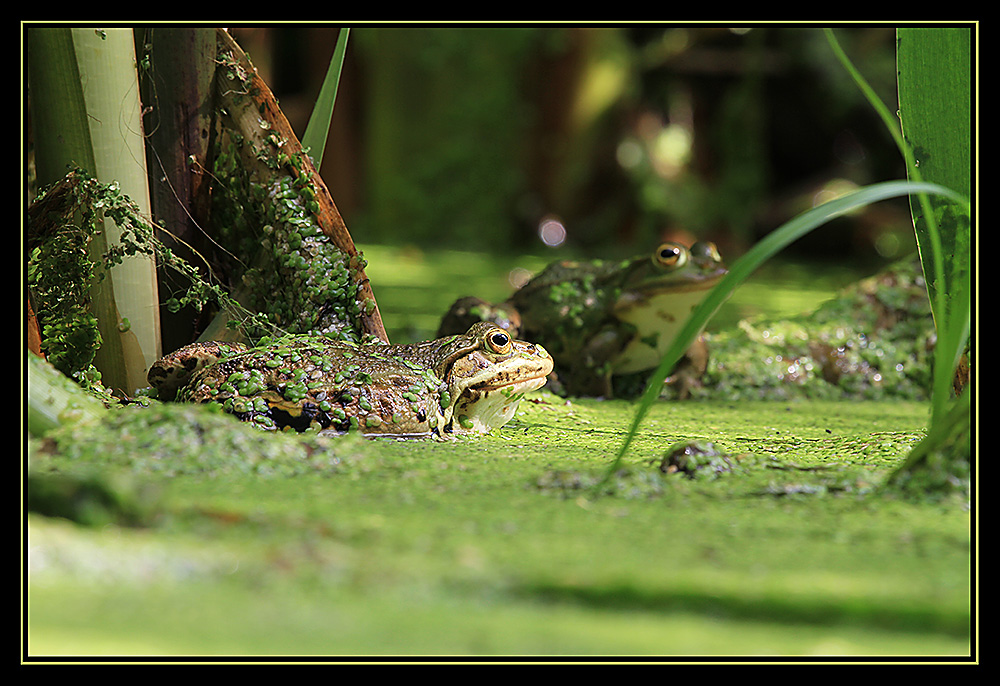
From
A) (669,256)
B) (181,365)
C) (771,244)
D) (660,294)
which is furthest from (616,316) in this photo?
(771,244)

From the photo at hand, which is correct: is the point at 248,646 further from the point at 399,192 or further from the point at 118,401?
the point at 399,192

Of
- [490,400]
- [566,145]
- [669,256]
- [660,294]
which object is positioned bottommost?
[490,400]

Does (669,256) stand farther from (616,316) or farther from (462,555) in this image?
(462,555)

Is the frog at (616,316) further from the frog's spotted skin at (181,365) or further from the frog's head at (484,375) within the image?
the frog's spotted skin at (181,365)

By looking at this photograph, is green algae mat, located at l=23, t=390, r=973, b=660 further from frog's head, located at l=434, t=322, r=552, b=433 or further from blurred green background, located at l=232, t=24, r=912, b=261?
blurred green background, located at l=232, t=24, r=912, b=261

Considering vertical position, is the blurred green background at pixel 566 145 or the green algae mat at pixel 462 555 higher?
the blurred green background at pixel 566 145

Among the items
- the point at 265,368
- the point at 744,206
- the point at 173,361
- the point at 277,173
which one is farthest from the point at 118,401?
the point at 744,206

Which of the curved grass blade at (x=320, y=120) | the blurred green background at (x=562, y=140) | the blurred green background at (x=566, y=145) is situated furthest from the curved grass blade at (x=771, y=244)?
the blurred green background at (x=562, y=140)
